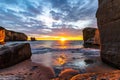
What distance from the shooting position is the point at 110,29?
7754 millimetres

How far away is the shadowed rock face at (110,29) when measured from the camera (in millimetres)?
6954

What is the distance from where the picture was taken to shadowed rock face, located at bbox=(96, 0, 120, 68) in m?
6.95

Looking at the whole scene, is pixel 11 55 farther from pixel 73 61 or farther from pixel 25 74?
pixel 73 61

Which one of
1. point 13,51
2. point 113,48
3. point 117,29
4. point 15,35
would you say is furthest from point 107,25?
point 15,35

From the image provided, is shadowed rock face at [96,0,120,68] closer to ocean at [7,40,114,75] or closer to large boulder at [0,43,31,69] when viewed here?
ocean at [7,40,114,75]

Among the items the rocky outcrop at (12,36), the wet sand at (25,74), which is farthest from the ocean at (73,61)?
the rocky outcrop at (12,36)

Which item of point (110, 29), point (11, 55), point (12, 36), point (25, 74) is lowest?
point (25, 74)

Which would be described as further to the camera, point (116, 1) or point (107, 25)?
point (107, 25)

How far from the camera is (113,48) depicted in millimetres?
7414

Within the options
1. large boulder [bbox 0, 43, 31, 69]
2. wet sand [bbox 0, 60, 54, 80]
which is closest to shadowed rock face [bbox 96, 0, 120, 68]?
wet sand [bbox 0, 60, 54, 80]

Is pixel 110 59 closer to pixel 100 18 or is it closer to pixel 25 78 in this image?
pixel 100 18

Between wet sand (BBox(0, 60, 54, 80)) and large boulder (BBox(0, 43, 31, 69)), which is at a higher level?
large boulder (BBox(0, 43, 31, 69))

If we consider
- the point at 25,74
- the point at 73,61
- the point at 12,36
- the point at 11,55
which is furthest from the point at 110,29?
the point at 12,36

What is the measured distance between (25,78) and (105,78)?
3909 mm
